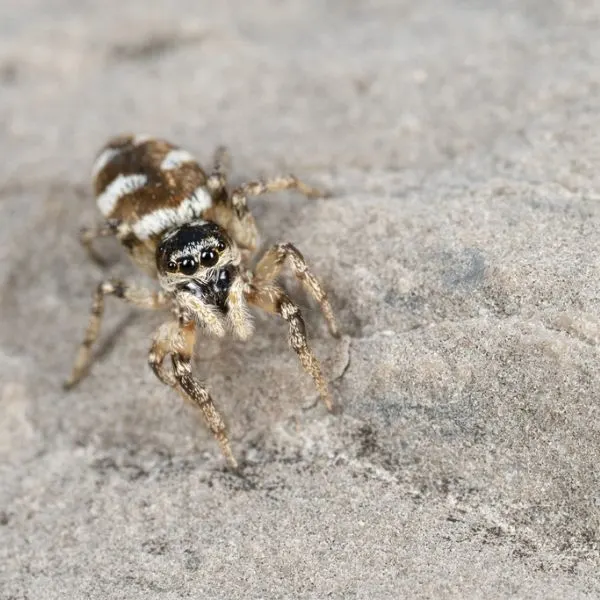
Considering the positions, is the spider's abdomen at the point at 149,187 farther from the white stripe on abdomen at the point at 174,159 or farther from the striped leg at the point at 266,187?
the striped leg at the point at 266,187

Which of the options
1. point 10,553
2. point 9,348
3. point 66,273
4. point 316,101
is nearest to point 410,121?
point 316,101

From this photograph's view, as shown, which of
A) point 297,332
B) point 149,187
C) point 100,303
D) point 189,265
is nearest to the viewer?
point 297,332

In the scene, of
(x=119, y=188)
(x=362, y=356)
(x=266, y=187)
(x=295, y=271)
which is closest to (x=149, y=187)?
(x=119, y=188)

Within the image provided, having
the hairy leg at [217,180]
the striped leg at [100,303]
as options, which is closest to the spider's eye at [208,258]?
the striped leg at [100,303]

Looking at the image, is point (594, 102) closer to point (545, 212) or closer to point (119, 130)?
point (545, 212)

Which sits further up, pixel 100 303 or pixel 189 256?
pixel 189 256

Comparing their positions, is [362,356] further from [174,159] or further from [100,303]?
[174,159]

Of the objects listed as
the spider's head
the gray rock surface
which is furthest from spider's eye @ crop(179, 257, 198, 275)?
the gray rock surface

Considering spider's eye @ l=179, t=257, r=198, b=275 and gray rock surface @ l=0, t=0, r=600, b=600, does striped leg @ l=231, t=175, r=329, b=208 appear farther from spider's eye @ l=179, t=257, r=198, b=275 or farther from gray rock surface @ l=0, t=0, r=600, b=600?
spider's eye @ l=179, t=257, r=198, b=275
